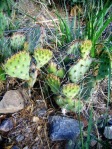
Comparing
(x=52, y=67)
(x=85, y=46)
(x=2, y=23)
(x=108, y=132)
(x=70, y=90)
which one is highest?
(x=2, y=23)

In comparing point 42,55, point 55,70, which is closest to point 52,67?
point 55,70

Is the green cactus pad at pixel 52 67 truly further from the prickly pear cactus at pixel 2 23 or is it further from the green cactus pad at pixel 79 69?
the prickly pear cactus at pixel 2 23

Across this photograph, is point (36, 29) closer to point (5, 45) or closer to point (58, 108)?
point (5, 45)

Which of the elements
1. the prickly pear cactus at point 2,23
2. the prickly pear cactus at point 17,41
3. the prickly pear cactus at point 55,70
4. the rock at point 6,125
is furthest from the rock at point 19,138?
the prickly pear cactus at point 2,23

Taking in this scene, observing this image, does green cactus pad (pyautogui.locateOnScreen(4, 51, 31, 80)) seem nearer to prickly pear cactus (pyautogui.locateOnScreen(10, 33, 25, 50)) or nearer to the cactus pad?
prickly pear cactus (pyautogui.locateOnScreen(10, 33, 25, 50))

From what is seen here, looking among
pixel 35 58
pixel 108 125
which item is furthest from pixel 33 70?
pixel 108 125

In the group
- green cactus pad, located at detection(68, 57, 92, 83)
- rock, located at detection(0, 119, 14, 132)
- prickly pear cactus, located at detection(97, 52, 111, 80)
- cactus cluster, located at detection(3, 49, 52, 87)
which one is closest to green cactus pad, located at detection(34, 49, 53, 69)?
cactus cluster, located at detection(3, 49, 52, 87)

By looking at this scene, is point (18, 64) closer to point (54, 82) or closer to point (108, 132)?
point (54, 82)
